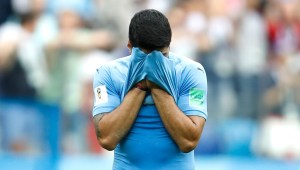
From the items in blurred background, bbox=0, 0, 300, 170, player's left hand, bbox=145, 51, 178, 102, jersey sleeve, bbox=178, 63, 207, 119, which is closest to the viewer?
player's left hand, bbox=145, 51, 178, 102

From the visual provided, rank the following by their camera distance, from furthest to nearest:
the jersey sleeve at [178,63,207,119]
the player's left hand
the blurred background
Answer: the blurred background
the jersey sleeve at [178,63,207,119]
the player's left hand

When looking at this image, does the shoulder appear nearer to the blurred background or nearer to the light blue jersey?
the light blue jersey

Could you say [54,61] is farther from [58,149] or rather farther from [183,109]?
[183,109]

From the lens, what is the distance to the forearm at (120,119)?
200 inches

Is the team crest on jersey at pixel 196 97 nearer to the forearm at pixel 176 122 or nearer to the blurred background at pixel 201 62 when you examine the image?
the forearm at pixel 176 122

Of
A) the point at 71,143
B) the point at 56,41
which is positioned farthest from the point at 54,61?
the point at 71,143

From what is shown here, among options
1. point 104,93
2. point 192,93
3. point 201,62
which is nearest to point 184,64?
point 192,93

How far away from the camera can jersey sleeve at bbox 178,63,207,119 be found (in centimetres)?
515

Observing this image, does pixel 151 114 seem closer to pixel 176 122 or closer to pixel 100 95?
pixel 176 122

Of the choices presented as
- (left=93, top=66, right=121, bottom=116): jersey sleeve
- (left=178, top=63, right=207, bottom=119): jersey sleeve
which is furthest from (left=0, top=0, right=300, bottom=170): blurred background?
(left=178, top=63, right=207, bottom=119): jersey sleeve

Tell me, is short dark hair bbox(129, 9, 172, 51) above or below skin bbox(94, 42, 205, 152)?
above

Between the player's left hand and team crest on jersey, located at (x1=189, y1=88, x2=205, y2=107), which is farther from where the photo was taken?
team crest on jersey, located at (x1=189, y1=88, x2=205, y2=107)

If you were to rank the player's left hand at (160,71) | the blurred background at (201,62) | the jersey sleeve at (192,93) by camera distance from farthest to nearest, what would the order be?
the blurred background at (201,62) < the jersey sleeve at (192,93) < the player's left hand at (160,71)

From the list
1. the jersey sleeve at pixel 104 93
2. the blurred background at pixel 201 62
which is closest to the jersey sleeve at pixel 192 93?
the jersey sleeve at pixel 104 93
